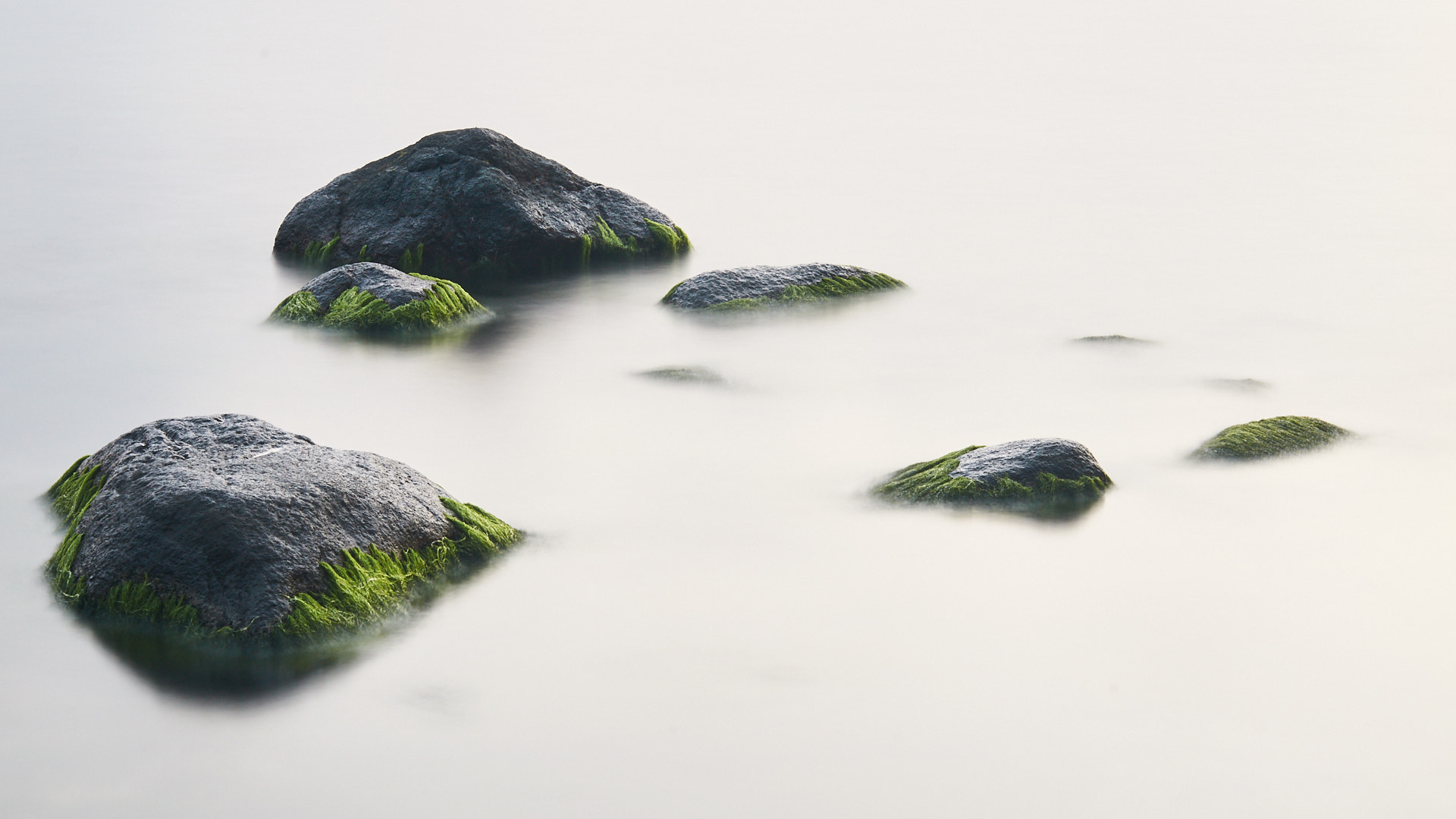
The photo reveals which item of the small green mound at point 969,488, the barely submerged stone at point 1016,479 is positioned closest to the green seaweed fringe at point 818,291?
the small green mound at point 969,488

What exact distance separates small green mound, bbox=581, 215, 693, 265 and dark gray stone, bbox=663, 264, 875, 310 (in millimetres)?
1797

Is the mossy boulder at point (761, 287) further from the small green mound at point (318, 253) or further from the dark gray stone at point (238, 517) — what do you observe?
the dark gray stone at point (238, 517)

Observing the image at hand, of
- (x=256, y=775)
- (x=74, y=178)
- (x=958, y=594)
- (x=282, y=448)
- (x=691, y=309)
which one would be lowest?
(x=256, y=775)

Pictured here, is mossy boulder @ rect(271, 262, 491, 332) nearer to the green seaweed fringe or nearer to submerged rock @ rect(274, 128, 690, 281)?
submerged rock @ rect(274, 128, 690, 281)

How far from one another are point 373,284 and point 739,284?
12.2 feet

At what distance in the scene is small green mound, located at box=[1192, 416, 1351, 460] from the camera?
→ 9.48 meters

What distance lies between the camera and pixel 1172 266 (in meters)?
17.6

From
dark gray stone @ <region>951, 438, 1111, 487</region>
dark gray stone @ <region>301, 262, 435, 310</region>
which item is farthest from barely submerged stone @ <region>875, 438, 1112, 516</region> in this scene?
dark gray stone @ <region>301, 262, 435, 310</region>

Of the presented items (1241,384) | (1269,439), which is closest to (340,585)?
(1269,439)

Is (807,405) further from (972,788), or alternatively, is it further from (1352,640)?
(972,788)

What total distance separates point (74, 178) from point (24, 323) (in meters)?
10.3

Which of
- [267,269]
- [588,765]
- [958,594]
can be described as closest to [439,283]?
[267,269]

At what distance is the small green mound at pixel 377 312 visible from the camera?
42.0 feet

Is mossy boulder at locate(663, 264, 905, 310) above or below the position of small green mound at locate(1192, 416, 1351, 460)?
above
